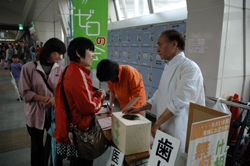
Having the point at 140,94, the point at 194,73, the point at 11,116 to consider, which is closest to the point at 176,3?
the point at 140,94

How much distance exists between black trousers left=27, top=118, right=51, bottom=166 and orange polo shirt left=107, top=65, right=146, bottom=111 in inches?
35.9

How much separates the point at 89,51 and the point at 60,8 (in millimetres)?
7078

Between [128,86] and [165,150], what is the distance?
126 centimetres

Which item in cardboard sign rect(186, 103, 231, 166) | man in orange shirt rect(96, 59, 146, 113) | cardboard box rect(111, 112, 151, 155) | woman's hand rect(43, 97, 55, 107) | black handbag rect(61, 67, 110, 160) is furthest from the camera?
man in orange shirt rect(96, 59, 146, 113)

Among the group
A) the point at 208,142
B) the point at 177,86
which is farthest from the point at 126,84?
the point at 208,142

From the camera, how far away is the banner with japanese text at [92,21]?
2.37 m

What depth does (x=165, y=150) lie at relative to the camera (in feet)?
3.07

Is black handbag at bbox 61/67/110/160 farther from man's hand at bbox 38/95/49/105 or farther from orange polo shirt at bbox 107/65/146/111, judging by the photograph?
orange polo shirt at bbox 107/65/146/111

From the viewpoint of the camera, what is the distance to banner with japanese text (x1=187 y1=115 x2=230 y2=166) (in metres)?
0.81

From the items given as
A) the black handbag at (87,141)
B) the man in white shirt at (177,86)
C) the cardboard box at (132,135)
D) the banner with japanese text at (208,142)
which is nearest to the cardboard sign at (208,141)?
the banner with japanese text at (208,142)

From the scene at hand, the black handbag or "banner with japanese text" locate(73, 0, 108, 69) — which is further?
"banner with japanese text" locate(73, 0, 108, 69)

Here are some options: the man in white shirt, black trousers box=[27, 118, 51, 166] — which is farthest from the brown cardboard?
black trousers box=[27, 118, 51, 166]

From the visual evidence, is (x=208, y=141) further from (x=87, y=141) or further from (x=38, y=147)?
(x=38, y=147)

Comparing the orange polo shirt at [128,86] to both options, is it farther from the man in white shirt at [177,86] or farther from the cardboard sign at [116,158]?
the cardboard sign at [116,158]
